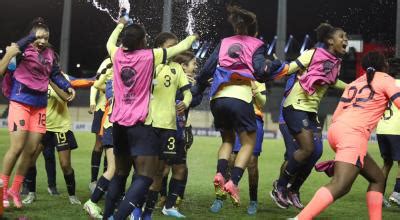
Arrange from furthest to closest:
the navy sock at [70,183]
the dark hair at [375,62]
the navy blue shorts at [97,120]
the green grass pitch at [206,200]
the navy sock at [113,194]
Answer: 1. the navy blue shorts at [97,120]
2. the navy sock at [70,183]
3. the green grass pitch at [206,200]
4. the dark hair at [375,62]
5. the navy sock at [113,194]

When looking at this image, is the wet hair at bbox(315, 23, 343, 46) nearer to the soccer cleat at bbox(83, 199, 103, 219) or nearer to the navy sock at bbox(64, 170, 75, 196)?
the soccer cleat at bbox(83, 199, 103, 219)

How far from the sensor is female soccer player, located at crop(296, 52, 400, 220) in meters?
5.90

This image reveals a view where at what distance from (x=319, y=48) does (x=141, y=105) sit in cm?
283

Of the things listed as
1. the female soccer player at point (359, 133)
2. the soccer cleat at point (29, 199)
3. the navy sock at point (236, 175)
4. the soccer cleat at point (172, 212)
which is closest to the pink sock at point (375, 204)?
the female soccer player at point (359, 133)

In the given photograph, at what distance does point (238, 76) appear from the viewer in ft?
22.4

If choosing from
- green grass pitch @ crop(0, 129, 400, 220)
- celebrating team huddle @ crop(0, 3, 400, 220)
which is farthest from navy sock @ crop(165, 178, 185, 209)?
green grass pitch @ crop(0, 129, 400, 220)

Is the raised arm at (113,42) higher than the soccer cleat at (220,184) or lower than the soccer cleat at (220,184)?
higher

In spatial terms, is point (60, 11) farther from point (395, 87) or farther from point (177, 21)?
point (395, 87)

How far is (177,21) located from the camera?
11.1m

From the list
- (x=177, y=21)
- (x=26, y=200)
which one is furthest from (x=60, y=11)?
(x=26, y=200)

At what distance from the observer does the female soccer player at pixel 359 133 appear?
590 centimetres

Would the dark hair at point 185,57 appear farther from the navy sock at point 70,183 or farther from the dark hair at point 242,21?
the navy sock at point 70,183

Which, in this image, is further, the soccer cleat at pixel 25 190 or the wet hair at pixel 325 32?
the soccer cleat at pixel 25 190

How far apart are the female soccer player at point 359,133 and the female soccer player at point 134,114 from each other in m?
1.49
